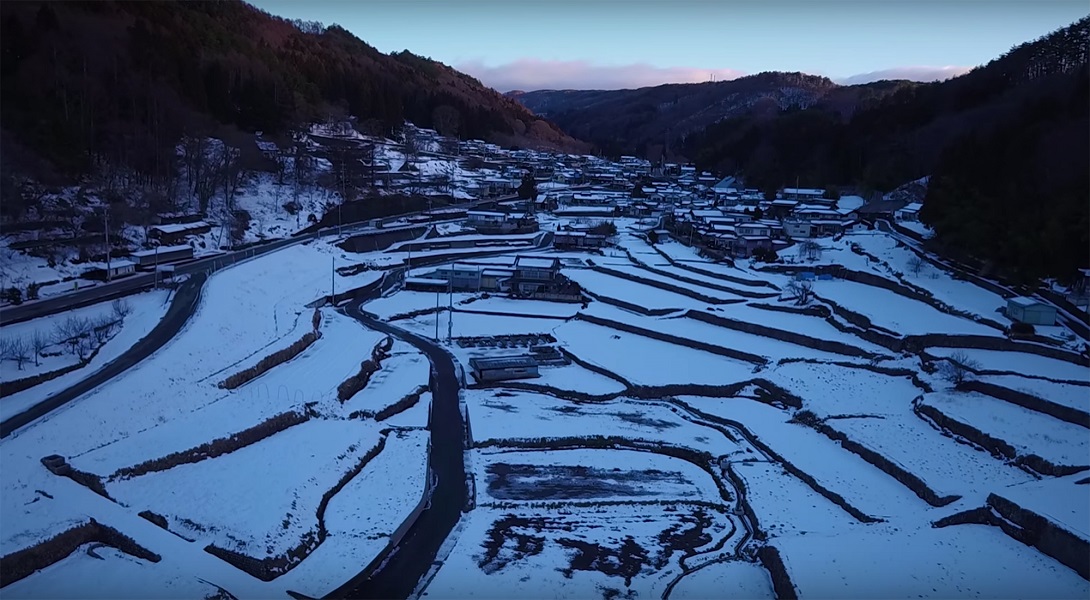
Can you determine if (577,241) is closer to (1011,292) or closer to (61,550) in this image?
(1011,292)

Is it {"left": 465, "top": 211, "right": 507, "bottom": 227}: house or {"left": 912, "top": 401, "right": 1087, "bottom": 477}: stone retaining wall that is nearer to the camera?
{"left": 912, "top": 401, "right": 1087, "bottom": 477}: stone retaining wall

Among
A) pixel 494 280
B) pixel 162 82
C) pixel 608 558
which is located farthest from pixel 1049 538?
pixel 162 82

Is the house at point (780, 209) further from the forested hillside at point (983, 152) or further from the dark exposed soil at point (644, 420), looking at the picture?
the dark exposed soil at point (644, 420)

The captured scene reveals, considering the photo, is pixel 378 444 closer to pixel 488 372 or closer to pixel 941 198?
pixel 488 372

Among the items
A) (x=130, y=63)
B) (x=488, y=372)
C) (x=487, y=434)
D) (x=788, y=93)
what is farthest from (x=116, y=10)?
(x=788, y=93)

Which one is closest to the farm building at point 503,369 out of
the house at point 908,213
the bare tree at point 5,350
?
the bare tree at point 5,350

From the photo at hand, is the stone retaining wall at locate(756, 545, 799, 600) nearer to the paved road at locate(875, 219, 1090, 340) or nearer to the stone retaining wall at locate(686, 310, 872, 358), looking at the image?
the stone retaining wall at locate(686, 310, 872, 358)

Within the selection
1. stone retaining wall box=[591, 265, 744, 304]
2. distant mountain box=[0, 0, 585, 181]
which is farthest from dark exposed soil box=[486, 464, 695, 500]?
distant mountain box=[0, 0, 585, 181]
